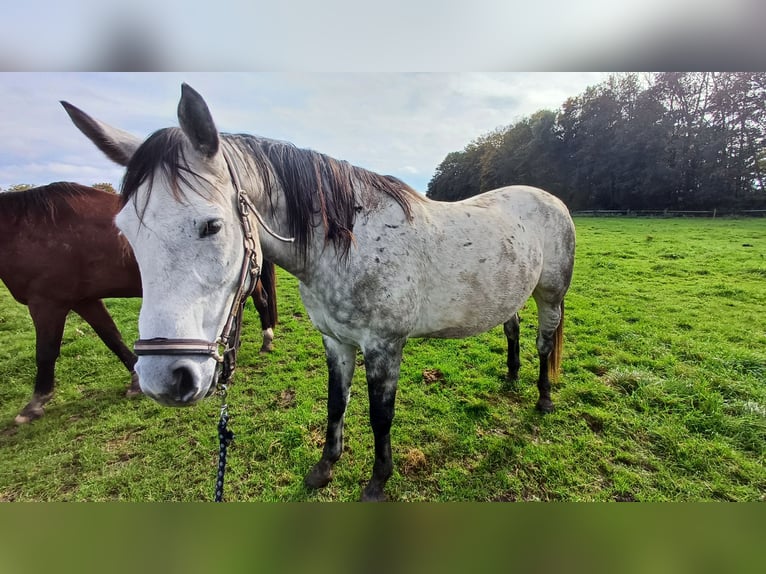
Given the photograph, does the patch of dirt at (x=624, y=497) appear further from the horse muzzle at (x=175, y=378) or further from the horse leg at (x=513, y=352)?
the horse muzzle at (x=175, y=378)

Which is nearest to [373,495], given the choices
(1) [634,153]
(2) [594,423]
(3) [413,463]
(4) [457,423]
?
(3) [413,463]

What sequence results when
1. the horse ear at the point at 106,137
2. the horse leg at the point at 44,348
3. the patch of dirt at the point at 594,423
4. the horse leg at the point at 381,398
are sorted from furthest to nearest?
the horse leg at the point at 44,348 → the patch of dirt at the point at 594,423 → the horse leg at the point at 381,398 → the horse ear at the point at 106,137

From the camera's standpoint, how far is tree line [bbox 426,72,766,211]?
276 centimetres

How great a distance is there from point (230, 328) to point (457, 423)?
197cm

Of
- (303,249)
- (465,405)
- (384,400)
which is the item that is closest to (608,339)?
(465,405)

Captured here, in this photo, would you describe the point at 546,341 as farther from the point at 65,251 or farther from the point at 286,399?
the point at 65,251

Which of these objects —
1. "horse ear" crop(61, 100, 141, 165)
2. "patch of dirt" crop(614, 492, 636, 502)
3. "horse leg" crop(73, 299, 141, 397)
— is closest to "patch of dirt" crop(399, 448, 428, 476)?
"patch of dirt" crop(614, 492, 636, 502)

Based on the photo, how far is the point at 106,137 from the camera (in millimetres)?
1012

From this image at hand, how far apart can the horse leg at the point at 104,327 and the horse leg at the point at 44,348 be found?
20cm

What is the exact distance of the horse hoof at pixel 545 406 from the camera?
96.3 inches

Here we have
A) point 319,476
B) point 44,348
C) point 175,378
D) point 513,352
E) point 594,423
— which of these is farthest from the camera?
point 513,352

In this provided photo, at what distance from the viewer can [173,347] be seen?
79 cm

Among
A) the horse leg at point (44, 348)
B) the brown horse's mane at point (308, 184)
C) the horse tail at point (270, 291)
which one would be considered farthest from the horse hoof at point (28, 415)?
the brown horse's mane at point (308, 184)

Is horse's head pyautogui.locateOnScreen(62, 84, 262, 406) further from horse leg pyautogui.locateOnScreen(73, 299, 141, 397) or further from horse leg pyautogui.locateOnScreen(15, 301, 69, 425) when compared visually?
horse leg pyautogui.locateOnScreen(73, 299, 141, 397)
